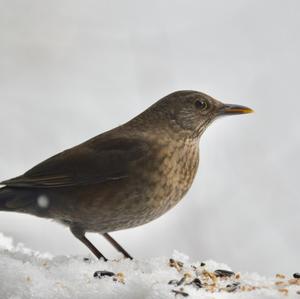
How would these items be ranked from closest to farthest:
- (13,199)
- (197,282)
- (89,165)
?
1. (197,282)
2. (89,165)
3. (13,199)

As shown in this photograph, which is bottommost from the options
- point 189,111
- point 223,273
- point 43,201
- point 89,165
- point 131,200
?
point 223,273

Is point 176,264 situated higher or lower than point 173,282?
higher

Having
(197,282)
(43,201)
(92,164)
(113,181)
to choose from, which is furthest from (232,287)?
(43,201)

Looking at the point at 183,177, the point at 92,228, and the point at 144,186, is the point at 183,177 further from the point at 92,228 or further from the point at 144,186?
the point at 92,228

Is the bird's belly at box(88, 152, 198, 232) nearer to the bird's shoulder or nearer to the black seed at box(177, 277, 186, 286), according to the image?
the bird's shoulder

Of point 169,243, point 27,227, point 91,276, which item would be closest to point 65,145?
point 27,227

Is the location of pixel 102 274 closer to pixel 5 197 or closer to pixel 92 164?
pixel 92 164
